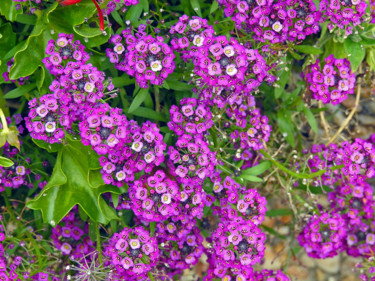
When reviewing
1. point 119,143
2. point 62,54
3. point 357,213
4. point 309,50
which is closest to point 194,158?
point 119,143

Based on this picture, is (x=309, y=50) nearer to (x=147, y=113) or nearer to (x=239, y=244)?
(x=147, y=113)

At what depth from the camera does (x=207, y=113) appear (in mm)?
2176

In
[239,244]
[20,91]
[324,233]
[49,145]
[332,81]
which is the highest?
[332,81]

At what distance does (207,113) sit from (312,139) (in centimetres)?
121

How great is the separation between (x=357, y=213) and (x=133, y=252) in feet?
3.88

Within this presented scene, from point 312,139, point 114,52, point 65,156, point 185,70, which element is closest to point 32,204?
point 65,156

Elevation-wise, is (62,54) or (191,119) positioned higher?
(62,54)

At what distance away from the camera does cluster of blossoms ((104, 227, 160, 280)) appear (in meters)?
2.04

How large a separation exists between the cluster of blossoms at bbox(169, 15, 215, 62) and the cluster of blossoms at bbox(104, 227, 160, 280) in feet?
2.36

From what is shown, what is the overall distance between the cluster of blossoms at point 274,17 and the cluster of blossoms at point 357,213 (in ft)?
2.84

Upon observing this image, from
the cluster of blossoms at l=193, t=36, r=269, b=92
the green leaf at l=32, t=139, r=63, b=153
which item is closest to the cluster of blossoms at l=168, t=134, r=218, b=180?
the cluster of blossoms at l=193, t=36, r=269, b=92

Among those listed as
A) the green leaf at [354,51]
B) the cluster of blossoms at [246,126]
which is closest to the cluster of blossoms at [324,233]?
the cluster of blossoms at [246,126]

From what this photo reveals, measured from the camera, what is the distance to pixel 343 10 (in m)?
2.16

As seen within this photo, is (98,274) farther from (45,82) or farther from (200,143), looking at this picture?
(45,82)
